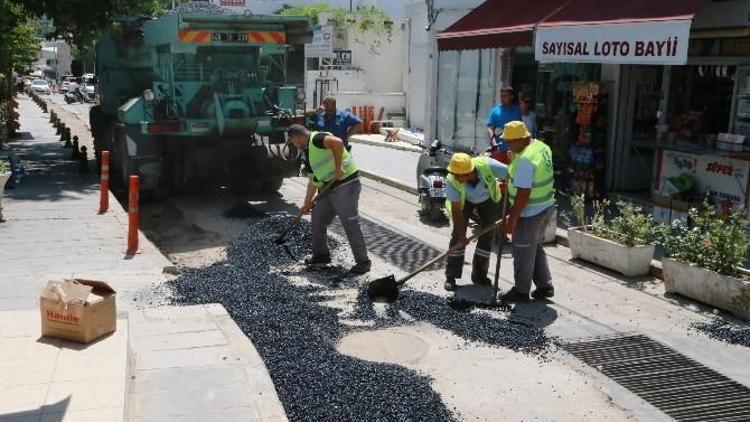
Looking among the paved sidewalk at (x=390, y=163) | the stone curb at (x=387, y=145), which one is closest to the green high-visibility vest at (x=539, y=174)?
the paved sidewalk at (x=390, y=163)

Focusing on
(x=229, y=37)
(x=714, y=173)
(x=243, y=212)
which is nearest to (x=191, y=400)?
(x=243, y=212)

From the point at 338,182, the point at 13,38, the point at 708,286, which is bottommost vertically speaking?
the point at 708,286

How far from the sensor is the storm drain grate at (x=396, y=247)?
8281 millimetres

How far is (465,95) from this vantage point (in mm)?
13938

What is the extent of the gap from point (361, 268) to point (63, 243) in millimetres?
3287

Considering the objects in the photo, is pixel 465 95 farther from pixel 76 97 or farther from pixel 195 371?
pixel 76 97

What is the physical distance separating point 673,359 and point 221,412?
3.37m

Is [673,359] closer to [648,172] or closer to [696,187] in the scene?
[696,187]

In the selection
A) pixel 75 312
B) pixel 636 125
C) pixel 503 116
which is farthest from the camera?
pixel 636 125

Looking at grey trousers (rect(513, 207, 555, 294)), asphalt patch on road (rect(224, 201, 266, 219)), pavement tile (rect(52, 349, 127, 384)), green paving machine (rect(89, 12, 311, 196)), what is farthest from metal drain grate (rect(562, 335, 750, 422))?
green paving machine (rect(89, 12, 311, 196))

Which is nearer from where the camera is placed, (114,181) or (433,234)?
(433,234)

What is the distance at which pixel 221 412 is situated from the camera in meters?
4.10

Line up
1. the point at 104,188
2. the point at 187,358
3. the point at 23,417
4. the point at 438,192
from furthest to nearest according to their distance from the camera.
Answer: the point at 438,192 < the point at 104,188 < the point at 187,358 < the point at 23,417

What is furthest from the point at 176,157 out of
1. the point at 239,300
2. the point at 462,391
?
the point at 462,391
